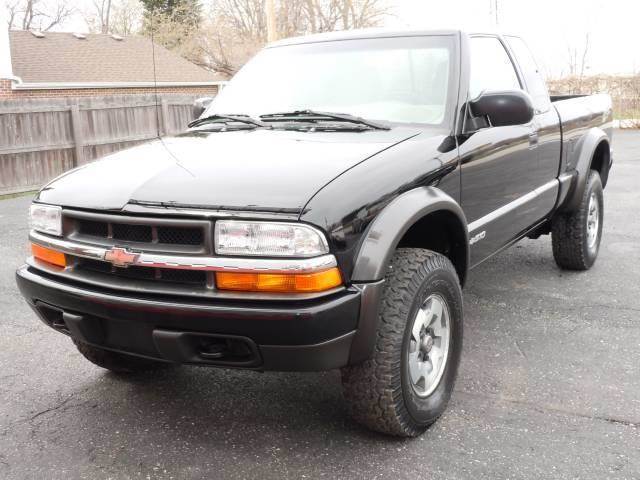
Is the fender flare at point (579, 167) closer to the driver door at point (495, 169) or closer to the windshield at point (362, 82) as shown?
the driver door at point (495, 169)

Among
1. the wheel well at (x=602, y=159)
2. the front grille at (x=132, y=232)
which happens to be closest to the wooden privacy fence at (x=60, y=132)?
the wheel well at (x=602, y=159)

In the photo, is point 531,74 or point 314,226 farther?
point 531,74

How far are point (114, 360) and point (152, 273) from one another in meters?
1.21

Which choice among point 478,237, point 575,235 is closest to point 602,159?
point 575,235

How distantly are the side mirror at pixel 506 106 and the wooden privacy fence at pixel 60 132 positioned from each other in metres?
9.41

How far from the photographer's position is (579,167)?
5125 millimetres

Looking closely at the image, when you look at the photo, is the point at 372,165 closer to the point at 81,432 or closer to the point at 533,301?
the point at 81,432

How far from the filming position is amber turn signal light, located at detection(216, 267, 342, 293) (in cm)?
248

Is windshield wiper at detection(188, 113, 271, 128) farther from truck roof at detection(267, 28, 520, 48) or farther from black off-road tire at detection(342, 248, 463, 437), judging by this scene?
black off-road tire at detection(342, 248, 463, 437)

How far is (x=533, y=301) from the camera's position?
193 inches

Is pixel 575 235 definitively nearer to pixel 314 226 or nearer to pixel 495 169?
pixel 495 169

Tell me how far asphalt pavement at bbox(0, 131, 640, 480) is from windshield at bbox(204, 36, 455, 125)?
4.74 ft

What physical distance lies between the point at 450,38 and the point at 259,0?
33.9 meters

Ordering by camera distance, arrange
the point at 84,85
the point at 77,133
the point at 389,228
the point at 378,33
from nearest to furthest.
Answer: the point at 389,228, the point at 378,33, the point at 77,133, the point at 84,85
